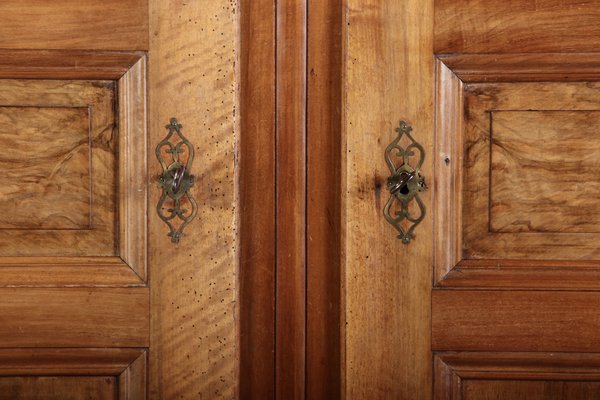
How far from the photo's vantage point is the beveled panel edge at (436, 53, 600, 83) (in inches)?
23.6

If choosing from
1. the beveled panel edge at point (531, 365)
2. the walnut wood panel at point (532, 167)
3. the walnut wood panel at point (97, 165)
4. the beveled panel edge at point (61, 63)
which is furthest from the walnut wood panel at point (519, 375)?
the beveled panel edge at point (61, 63)

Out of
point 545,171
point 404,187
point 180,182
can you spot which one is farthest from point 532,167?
point 180,182

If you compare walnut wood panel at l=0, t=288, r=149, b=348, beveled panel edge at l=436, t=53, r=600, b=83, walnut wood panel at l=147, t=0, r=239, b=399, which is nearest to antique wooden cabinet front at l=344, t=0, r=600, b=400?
beveled panel edge at l=436, t=53, r=600, b=83

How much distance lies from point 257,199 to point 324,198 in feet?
0.23

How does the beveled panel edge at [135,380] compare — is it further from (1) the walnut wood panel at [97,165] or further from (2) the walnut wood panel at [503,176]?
(2) the walnut wood panel at [503,176]

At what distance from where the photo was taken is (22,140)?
2.02ft

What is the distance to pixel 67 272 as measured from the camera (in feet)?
2.03

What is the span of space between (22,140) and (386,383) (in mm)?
452

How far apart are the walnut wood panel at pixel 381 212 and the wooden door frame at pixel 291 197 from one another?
2 cm

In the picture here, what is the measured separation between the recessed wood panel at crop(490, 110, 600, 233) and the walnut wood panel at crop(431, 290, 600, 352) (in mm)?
70

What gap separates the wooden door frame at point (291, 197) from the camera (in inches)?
24.2

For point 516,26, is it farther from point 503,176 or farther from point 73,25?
point 73,25

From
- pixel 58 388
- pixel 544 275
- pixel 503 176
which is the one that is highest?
pixel 503 176

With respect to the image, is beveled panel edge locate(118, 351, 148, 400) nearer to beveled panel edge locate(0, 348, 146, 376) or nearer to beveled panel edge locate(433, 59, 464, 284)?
beveled panel edge locate(0, 348, 146, 376)
